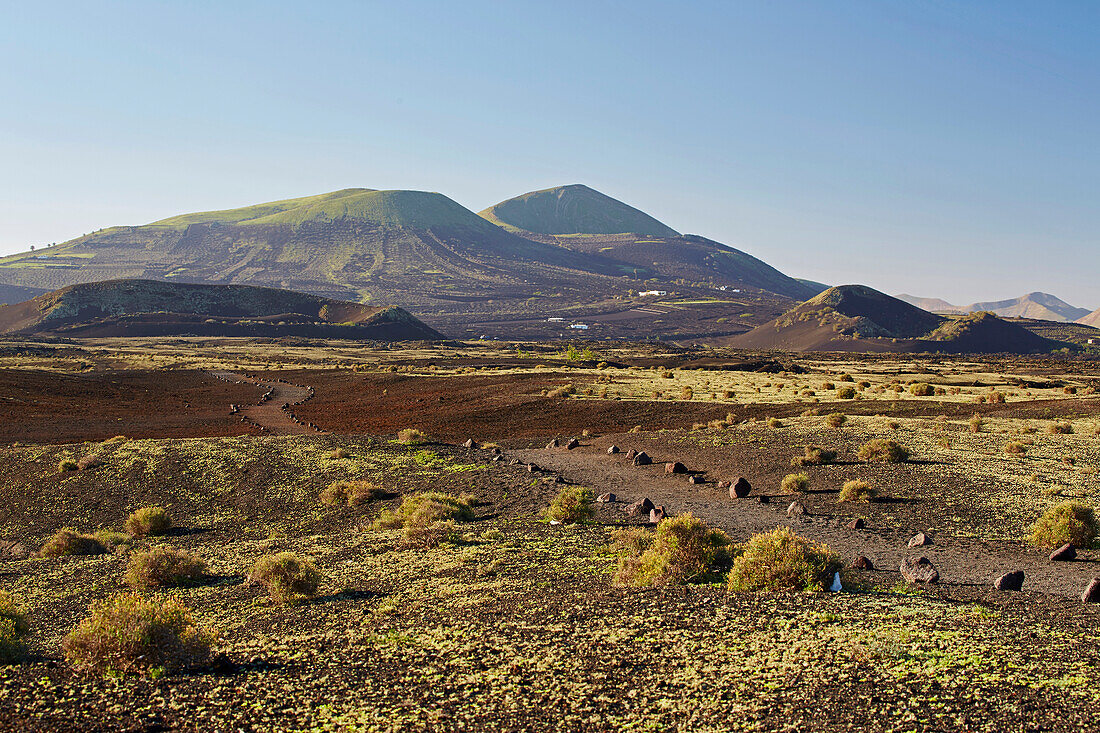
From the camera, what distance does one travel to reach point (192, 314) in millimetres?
156750

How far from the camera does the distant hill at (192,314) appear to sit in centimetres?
14225

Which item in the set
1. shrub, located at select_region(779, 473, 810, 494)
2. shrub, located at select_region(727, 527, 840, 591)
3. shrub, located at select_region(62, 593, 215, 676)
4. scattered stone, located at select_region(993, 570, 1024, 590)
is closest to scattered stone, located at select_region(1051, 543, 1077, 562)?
scattered stone, located at select_region(993, 570, 1024, 590)

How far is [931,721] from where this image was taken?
6.44 m

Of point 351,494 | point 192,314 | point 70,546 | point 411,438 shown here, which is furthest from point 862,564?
point 192,314

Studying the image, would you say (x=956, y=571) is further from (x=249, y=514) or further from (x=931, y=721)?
(x=249, y=514)

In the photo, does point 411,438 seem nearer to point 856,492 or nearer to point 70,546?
point 70,546

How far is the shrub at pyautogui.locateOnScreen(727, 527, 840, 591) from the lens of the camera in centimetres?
1041

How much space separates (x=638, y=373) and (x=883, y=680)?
5873 centimetres

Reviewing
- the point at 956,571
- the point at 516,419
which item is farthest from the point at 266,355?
the point at 956,571

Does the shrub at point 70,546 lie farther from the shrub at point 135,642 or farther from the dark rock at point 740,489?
the dark rock at point 740,489

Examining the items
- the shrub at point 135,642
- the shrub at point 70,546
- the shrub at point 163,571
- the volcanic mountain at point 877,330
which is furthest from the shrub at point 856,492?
the volcanic mountain at point 877,330

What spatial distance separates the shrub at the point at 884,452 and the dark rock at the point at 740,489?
5374 mm

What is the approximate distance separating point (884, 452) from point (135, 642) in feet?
71.2

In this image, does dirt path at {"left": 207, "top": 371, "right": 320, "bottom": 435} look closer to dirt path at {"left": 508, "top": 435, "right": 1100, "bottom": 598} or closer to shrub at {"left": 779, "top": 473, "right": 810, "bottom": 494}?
dirt path at {"left": 508, "top": 435, "right": 1100, "bottom": 598}
